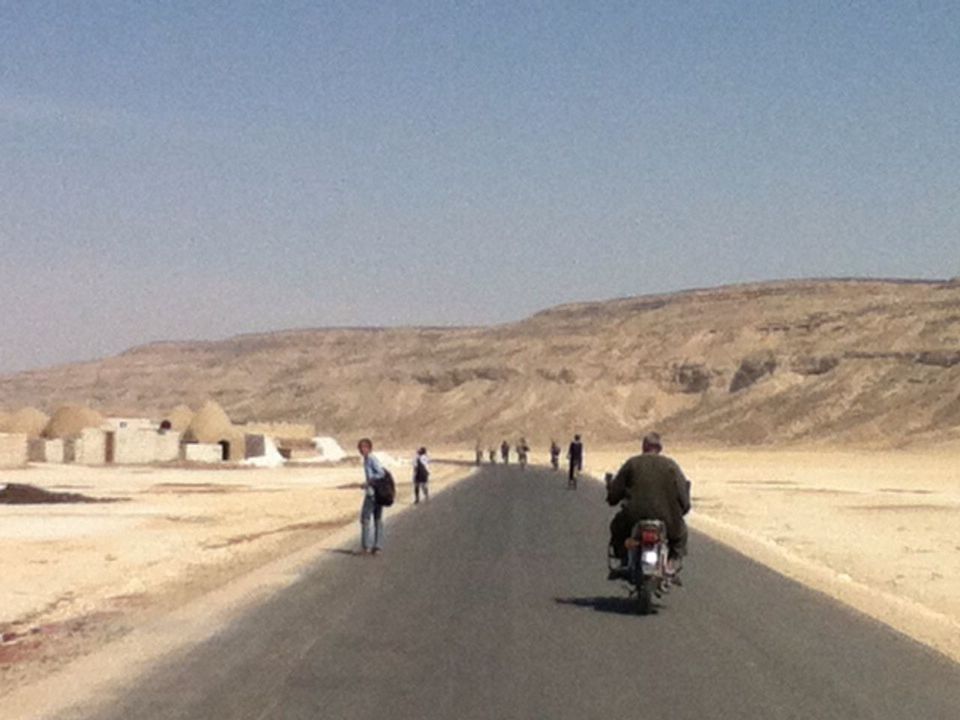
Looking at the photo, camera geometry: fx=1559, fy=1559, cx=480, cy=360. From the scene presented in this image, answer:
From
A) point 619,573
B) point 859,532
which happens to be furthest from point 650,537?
point 859,532

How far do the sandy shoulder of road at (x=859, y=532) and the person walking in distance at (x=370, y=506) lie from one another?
4751mm

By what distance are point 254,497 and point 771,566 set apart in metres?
31.1

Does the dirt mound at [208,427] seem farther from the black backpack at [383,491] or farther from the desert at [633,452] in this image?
the black backpack at [383,491]

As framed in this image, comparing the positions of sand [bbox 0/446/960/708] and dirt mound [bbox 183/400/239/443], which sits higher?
dirt mound [bbox 183/400/239/443]

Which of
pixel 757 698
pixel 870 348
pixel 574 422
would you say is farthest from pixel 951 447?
pixel 757 698

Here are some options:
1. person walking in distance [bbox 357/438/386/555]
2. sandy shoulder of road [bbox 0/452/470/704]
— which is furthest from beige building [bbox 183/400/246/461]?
person walking in distance [bbox 357/438/386/555]

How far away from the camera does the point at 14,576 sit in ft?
70.2

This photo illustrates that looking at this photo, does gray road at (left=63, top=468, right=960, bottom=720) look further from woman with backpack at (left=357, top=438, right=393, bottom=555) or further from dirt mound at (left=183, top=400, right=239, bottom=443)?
dirt mound at (left=183, top=400, right=239, bottom=443)

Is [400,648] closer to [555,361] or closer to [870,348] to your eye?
[870,348]

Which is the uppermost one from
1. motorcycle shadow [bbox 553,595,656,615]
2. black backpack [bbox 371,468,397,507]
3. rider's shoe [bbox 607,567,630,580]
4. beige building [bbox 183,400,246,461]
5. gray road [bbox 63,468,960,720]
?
beige building [bbox 183,400,246,461]

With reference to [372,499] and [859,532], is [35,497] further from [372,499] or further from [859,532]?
[372,499]

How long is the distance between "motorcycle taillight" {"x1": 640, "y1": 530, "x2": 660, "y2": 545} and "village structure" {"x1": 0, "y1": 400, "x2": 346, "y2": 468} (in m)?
68.1

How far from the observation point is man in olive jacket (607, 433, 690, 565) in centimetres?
1540

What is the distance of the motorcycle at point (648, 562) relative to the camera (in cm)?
1503
